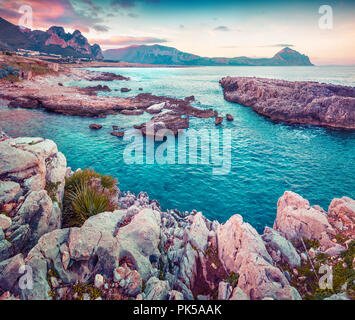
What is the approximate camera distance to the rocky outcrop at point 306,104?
1682 inches

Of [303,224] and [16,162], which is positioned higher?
[16,162]

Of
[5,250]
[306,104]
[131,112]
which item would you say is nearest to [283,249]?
[5,250]

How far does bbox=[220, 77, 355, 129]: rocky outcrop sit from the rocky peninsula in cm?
3920

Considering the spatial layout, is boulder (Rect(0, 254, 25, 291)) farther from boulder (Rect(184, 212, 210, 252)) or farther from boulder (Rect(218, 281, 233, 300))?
boulder (Rect(184, 212, 210, 252))

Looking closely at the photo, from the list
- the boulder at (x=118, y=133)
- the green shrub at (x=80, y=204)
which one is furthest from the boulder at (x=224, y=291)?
the boulder at (x=118, y=133)

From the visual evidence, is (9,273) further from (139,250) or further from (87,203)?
(87,203)

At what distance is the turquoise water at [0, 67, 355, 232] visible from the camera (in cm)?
1905

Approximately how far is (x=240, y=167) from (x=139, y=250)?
19.6 meters

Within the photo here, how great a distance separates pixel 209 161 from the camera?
27.2 m

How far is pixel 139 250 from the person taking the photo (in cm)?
896

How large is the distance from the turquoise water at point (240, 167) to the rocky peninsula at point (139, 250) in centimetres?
570
